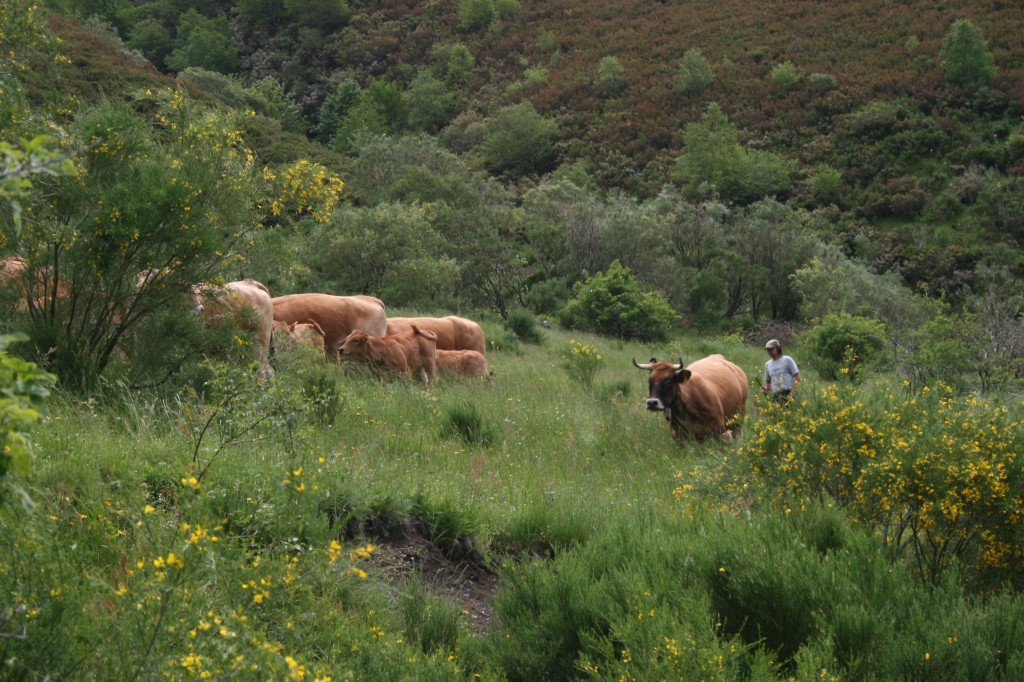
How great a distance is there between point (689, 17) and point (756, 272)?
3600 centimetres

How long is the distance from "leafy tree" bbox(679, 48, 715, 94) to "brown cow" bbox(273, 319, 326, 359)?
150ft

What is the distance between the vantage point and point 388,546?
219 inches

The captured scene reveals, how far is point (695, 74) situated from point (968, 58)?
15051 mm

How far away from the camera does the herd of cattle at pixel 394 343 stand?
8.84m

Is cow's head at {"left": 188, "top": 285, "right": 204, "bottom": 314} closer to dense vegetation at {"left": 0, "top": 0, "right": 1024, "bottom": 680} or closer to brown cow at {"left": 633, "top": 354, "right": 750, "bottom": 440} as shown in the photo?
dense vegetation at {"left": 0, "top": 0, "right": 1024, "bottom": 680}

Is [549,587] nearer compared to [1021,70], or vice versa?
[549,587]

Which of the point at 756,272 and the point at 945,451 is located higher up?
the point at 945,451

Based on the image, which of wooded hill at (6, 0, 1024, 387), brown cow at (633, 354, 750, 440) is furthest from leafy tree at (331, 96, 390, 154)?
brown cow at (633, 354, 750, 440)

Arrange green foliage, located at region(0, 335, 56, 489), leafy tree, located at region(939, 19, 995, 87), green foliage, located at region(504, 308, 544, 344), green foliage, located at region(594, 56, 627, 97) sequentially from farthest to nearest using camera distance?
green foliage, located at region(594, 56, 627, 97)
leafy tree, located at region(939, 19, 995, 87)
green foliage, located at region(504, 308, 544, 344)
green foliage, located at region(0, 335, 56, 489)

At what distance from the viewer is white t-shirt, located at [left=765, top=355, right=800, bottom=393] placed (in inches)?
426

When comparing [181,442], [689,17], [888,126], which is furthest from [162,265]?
[689,17]

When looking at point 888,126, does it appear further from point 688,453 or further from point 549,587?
point 549,587

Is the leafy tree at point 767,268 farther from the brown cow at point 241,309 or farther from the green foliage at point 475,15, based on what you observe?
the green foliage at point 475,15

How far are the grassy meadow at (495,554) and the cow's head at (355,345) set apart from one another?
17.6 feet
